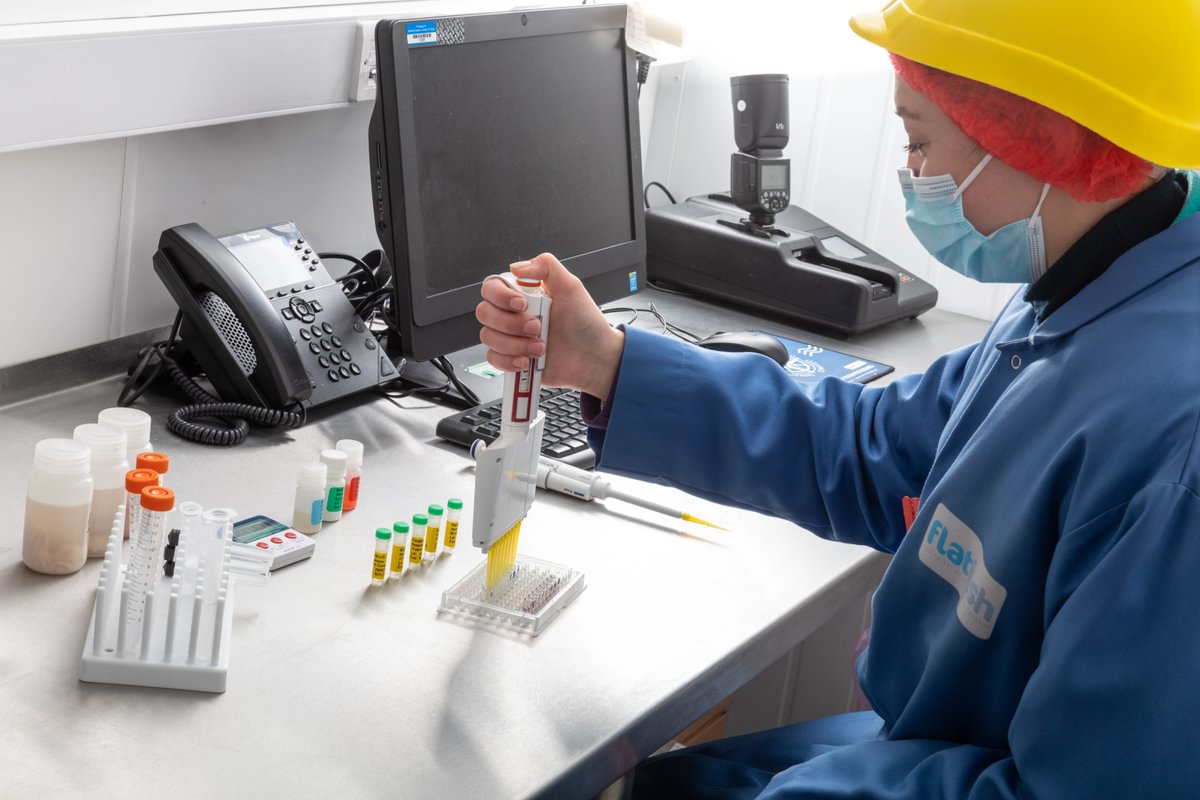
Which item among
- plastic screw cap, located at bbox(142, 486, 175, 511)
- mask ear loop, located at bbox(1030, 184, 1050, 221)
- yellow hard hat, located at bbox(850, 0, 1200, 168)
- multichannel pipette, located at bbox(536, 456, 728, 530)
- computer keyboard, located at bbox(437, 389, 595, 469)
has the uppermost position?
yellow hard hat, located at bbox(850, 0, 1200, 168)

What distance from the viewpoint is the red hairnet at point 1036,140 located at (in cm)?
107

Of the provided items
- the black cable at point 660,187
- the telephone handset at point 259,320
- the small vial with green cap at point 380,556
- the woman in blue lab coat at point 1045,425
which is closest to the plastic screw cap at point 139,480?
the small vial with green cap at point 380,556

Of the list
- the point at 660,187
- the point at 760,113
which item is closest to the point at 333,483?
the point at 760,113

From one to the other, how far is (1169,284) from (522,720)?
0.64 metres

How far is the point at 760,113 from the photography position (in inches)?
87.7

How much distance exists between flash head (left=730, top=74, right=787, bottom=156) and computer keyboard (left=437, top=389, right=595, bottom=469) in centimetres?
80

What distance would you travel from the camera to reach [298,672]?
108 centimetres

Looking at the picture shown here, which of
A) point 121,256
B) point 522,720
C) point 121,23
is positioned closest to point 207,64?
point 121,23

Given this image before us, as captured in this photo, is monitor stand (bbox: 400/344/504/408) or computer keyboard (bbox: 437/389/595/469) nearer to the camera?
computer keyboard (bbox: 437/389/595/469)

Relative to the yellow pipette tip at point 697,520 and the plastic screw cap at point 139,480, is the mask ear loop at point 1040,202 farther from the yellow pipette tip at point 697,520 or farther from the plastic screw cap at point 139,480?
the plastic screw cap at point 139,480

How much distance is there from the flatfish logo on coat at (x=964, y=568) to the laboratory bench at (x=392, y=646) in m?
0.21

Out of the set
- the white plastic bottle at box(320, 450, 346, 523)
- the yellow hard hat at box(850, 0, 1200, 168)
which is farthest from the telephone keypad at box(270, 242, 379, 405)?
the yellow hard hat at box(850, 0, 1200, 168)

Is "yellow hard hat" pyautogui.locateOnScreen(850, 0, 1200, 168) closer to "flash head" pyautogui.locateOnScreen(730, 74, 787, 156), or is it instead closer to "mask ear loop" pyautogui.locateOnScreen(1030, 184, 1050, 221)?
"mask ear loop" pyautogui.locateOnScreen(1030, 184, 1050, 221)

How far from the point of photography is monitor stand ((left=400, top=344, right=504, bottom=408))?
173 cm
